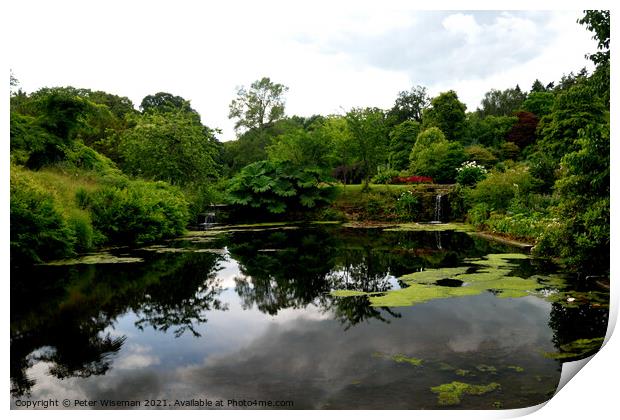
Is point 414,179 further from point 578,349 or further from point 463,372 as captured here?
point 463,372

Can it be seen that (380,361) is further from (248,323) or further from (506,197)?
(506,197)

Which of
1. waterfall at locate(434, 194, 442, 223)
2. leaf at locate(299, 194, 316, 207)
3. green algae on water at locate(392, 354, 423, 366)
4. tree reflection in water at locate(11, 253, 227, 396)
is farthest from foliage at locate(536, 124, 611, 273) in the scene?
leaf at locate(299, 194, 316, 207)

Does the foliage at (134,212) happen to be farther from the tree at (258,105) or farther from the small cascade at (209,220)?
the tree at (258,105)

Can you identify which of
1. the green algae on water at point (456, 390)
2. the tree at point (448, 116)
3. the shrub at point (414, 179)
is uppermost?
the tree at point (448, 116)

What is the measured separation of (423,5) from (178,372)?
4656 mm

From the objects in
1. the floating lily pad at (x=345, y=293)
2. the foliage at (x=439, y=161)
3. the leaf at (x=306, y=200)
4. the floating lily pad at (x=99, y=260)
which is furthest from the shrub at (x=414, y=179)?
the floating lily pad at (x=345, y=293)

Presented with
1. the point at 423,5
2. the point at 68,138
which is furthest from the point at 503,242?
the point at 68,138

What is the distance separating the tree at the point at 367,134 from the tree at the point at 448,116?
9037 millimetres

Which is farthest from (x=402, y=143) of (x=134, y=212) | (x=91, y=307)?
(x=91, y=307)

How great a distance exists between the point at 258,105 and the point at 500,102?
999 inches

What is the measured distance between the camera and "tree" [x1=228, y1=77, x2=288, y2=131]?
84.5ft

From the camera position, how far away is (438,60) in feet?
22.4

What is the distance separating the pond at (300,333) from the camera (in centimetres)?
345

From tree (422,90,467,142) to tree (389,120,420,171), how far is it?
1.01m
